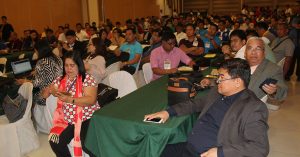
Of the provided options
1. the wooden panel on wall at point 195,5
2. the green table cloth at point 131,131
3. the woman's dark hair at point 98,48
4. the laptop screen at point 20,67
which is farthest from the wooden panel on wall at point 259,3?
the green table cloth at point 131,131

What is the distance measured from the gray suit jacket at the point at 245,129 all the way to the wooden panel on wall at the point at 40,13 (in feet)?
32.8

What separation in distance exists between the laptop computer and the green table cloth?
241cm

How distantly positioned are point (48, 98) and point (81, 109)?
0.62m

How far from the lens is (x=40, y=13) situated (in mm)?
11289

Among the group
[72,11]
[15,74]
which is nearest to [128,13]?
[72,11]

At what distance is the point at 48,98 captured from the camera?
3066 mm

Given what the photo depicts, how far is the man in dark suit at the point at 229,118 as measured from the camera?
5.40ft

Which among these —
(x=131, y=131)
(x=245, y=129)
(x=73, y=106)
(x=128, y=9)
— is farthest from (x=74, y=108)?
(x=128, y=9)

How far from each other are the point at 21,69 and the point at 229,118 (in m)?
3.58

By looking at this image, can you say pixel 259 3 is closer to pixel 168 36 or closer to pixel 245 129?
pixel 168 36

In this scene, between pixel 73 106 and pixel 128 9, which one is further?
pixel 128 9

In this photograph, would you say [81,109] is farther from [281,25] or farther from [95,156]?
[281,25]

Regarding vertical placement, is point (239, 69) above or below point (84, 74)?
above

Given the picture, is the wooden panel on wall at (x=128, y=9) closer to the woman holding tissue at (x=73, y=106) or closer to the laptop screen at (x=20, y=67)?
the laptop screen at (x=20, y=67)
